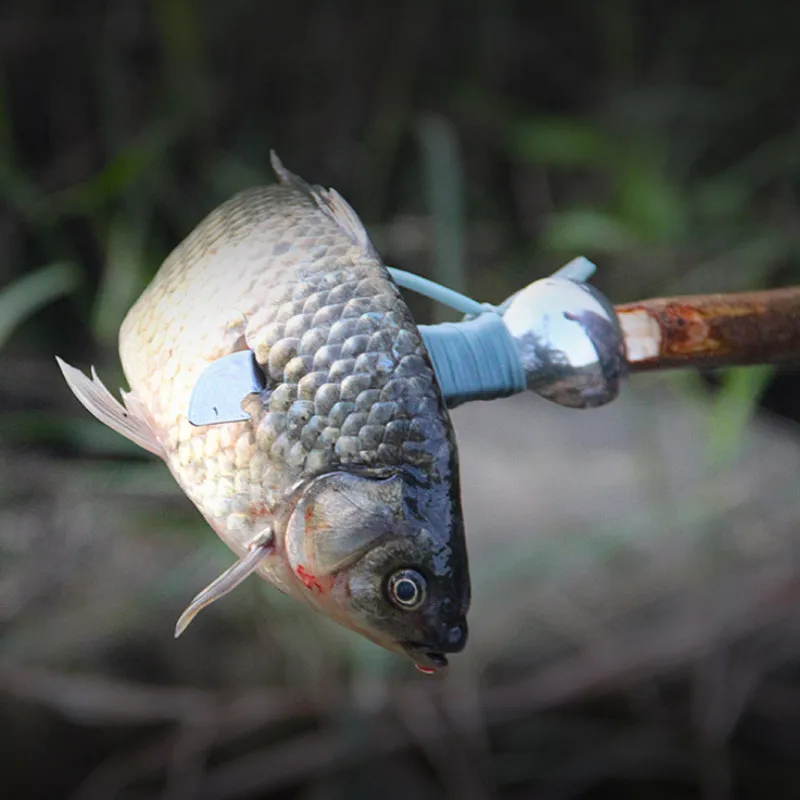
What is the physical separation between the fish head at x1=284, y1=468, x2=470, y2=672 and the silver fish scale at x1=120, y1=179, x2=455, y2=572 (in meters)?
0.01

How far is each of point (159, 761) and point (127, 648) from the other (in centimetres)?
18

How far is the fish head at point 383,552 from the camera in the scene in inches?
21.0

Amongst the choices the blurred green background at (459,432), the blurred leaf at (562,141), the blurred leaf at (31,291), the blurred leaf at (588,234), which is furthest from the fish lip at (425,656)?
the blurred leaf at (562,141)

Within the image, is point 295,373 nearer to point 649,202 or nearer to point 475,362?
point 475,362

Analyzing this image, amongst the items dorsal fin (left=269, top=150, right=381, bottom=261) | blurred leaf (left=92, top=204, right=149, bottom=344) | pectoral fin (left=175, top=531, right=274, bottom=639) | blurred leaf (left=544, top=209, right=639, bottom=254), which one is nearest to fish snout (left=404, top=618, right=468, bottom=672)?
pectoral fin (left=175, top=531, right=274, bottom=639)

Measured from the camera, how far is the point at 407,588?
547 millimetres

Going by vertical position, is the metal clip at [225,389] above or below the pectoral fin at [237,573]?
above

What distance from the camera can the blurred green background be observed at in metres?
1.44

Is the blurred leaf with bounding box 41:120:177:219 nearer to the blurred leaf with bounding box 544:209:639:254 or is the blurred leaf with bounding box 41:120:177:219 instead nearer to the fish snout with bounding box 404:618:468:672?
the blurred leaf with bounding box 544:209:639:254

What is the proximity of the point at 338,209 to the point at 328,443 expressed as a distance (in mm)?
153

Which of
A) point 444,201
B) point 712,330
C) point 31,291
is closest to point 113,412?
point 712,330

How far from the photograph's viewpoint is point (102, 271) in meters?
1.74

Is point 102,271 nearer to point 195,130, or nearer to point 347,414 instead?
point 195,130

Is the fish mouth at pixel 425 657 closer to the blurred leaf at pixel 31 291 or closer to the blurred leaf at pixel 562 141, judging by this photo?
the blurred leaf at pixel 31 291
